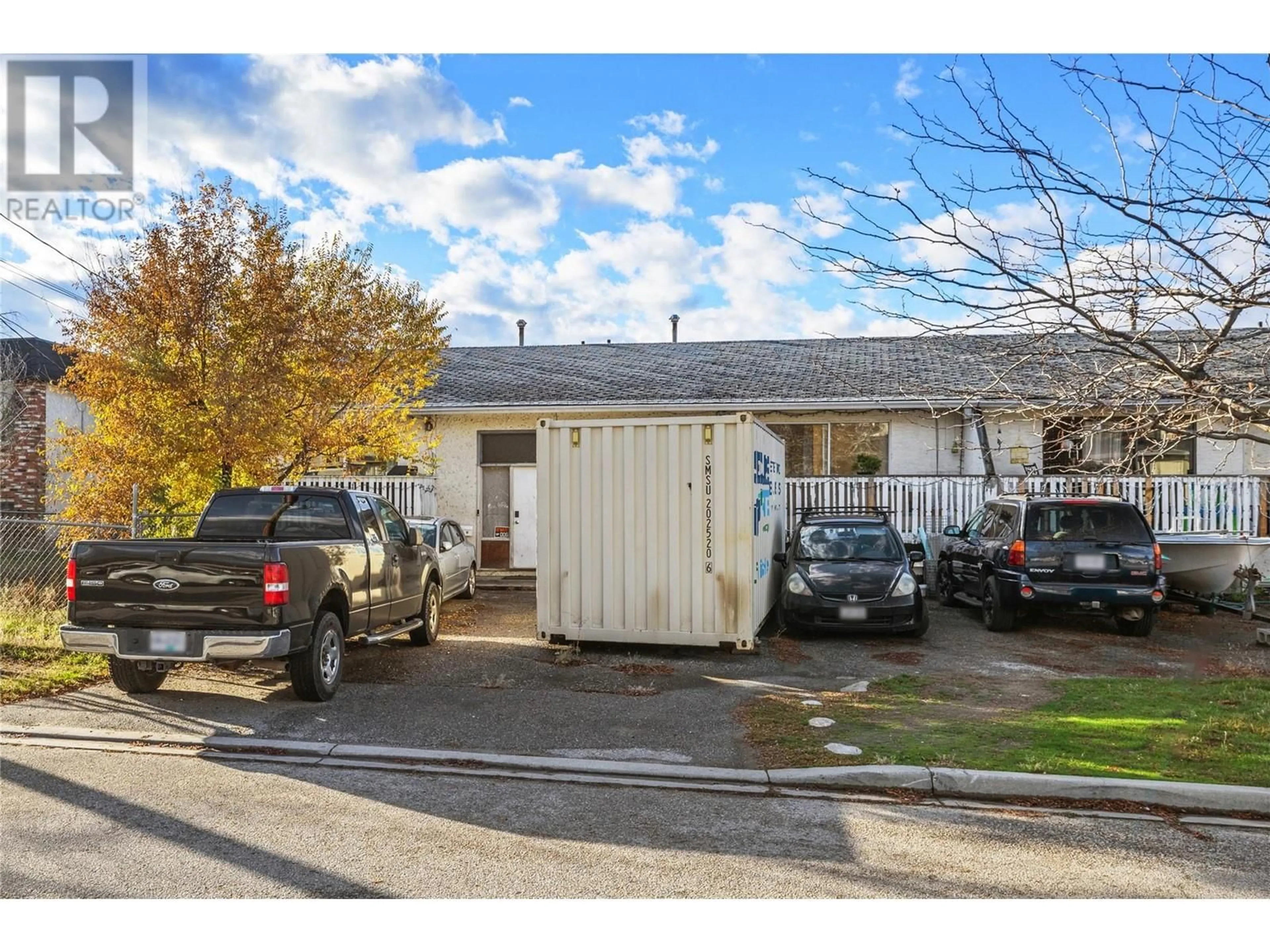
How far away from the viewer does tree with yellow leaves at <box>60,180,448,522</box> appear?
34.1 feet

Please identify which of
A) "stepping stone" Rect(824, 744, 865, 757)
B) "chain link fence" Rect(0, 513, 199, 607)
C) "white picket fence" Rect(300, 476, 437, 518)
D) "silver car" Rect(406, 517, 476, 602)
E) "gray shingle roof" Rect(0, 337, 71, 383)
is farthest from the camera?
"gray shingle roof" Rect(0, 337, 71, 383)

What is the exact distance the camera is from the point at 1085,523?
10.5 metres

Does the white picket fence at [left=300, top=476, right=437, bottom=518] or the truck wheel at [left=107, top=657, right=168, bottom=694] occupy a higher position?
the white picket fence at [left=300, top=476, right=437, bottom=518]

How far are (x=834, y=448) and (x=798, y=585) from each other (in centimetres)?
658

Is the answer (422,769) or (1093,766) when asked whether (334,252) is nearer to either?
(422,769)

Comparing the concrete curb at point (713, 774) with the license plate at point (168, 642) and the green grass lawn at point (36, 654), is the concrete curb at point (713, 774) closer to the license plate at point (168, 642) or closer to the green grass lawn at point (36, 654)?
the license plate at point (168, 642)

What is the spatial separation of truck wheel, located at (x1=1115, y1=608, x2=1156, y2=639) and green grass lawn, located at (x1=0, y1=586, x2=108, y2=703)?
11786 mm

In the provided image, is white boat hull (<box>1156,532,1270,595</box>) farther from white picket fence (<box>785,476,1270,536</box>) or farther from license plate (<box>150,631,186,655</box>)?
license plate (<box>150,631,186,655</box>)

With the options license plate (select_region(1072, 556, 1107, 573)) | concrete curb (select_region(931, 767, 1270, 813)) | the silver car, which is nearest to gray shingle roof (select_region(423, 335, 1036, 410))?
the silver car

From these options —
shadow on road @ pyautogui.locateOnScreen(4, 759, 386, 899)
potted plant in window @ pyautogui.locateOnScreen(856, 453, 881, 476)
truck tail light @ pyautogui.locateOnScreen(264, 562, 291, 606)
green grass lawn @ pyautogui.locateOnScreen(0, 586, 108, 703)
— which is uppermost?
potted plant in window @ pyautogui.locateOnScreen(856, 453, 881, 476)

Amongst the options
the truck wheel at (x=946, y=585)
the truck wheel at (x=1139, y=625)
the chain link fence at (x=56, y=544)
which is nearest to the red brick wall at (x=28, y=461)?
the chain link fence at (x=56, y=544)

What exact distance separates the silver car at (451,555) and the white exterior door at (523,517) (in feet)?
7.58

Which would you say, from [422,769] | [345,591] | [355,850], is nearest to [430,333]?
[345,591]

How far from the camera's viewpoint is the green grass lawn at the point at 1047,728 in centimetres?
561
